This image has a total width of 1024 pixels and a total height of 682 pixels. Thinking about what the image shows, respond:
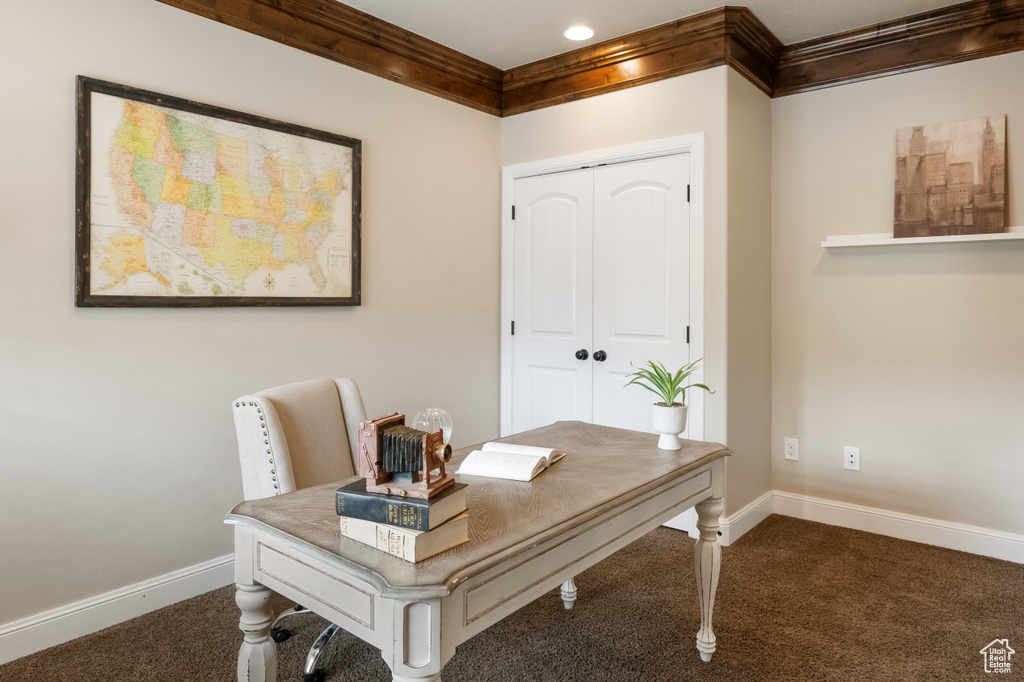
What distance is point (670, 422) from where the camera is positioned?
2.07m

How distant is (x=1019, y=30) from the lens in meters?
2.95

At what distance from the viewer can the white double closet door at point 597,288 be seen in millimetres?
3402

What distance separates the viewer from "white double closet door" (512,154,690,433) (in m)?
3.40

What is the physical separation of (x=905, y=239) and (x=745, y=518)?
1.63 metres

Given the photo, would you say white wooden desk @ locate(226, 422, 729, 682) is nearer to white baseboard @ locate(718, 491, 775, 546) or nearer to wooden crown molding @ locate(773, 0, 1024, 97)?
white baseboard @ locate(718, 491, 775, 546)

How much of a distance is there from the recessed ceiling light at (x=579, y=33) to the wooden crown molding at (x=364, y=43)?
0.63 metres

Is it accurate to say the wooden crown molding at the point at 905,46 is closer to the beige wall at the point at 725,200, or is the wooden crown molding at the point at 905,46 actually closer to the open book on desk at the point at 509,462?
the beige wall at the point at 725,200

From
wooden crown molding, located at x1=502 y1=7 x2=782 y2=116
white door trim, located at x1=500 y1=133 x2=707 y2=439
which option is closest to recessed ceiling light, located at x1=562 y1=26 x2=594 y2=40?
wooden crown molding, located at x1=502 y1=7 x2=782 y2=116

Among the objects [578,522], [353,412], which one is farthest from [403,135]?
[578,522]

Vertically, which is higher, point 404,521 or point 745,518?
point 404,521

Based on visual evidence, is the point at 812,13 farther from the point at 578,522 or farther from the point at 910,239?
the point at 578,522

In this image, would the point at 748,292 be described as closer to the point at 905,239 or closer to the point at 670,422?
the point at 905,239

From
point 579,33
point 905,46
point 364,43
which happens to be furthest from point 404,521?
point 905,46

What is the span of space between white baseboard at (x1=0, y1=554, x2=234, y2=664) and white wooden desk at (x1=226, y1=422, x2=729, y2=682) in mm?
1275
